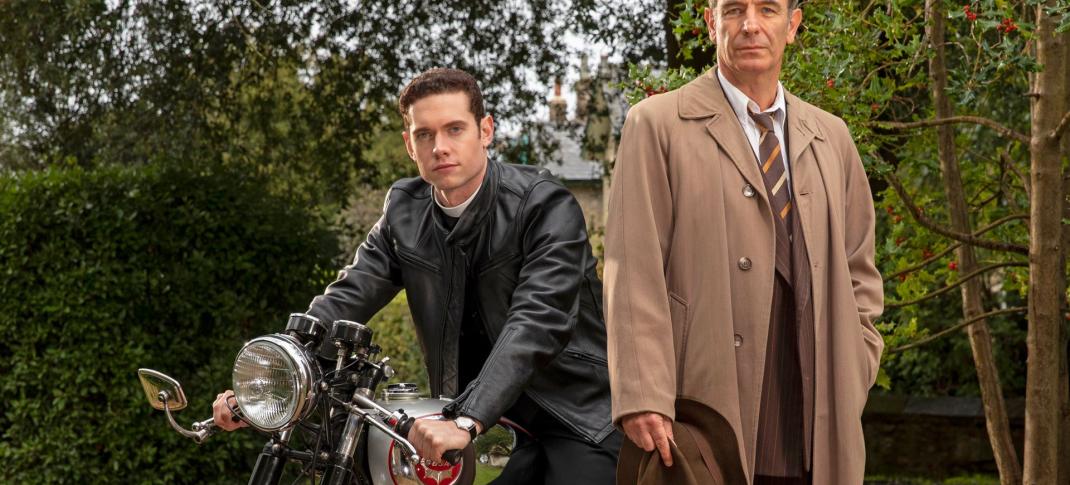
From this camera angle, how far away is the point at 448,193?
3.36m

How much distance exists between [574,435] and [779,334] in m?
0.63

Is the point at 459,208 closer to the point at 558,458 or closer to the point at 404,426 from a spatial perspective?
the point at 558,458

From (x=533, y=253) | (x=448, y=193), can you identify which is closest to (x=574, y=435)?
(x=533, y=253)

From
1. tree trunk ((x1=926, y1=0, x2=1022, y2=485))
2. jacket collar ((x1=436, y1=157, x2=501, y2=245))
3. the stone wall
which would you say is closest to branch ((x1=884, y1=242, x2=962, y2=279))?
tree trunk ((x1=926, y1=0, x2=1022, y2=485))

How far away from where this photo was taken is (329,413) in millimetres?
2783

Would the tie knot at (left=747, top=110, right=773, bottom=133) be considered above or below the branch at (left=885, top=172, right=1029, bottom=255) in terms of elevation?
above

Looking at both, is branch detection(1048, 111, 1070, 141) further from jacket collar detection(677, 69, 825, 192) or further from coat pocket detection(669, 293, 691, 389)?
coat pocket detection(669, 293, 691, 389)

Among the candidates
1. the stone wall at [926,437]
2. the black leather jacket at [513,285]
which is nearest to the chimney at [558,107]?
the stone wall at [926,437]

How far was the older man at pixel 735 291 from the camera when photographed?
279cm

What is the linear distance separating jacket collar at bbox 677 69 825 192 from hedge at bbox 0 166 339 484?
16.6 feet

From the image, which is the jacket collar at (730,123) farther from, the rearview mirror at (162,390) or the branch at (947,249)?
the branch at (947,249)

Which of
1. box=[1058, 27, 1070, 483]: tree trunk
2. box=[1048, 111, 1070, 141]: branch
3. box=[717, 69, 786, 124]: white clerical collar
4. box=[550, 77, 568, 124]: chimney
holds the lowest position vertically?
box=[1058, 27, 1070, 483]: tree trunk

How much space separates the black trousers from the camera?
3207mm

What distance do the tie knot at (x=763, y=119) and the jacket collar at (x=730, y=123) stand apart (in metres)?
0.05
